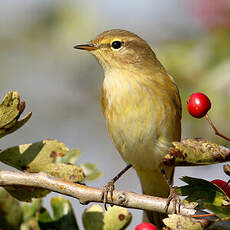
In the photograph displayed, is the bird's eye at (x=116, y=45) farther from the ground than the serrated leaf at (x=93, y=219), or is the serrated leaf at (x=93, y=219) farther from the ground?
the bird's eye at (x=116, y=45)

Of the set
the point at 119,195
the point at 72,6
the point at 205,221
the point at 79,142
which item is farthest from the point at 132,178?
the point at 205,221

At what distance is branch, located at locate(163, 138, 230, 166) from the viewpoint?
1905 millimetres

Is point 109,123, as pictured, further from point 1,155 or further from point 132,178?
point 132,178

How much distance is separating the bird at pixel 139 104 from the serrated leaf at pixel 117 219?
4.91ft

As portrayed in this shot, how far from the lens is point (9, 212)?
6.50 ft

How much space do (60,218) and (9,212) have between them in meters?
0.34

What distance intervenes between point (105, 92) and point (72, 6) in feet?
5.48

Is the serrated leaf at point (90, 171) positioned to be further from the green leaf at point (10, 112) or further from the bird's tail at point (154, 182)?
the bird's tail at point (154, 182)

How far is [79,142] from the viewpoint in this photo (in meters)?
7.27

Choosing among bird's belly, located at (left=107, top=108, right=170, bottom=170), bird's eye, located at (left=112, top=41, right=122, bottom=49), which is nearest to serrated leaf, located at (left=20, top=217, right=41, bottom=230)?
bird's belly, located at (left=107, top=108, right=170, bottom=170)

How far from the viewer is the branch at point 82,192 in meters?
2.34

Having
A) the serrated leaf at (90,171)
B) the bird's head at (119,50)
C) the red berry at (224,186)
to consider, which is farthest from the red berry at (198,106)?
the bird's head at (119,50)

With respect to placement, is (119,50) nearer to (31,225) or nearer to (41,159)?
(41,159)

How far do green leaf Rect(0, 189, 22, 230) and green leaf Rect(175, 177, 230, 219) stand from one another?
76 cm
